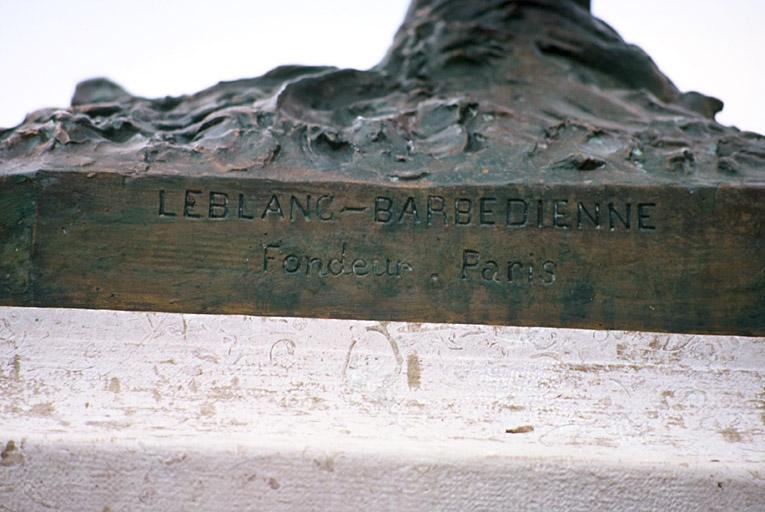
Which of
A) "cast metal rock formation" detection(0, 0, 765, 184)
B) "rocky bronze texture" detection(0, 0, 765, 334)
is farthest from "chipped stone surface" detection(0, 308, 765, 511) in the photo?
"cast metal rock formation" detection(0, 0, 765, 184)

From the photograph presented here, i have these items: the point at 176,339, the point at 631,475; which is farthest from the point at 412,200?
the point at 631,475

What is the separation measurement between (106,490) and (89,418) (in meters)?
0.24

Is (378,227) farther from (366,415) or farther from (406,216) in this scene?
(366,415)

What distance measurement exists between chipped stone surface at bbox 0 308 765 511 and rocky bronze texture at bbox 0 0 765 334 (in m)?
0.07

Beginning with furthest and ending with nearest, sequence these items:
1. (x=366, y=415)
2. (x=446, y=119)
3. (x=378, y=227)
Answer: (x=446, y=119) < (x=378, y=227) < (x=366, y=415)

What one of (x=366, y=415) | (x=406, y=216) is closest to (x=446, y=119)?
(x=406, y=216)

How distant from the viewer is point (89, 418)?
7.57 ft

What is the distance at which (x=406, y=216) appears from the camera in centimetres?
267

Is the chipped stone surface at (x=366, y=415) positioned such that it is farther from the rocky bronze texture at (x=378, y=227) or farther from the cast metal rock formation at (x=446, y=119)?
the cast metal rock formation at (x=446, y=119)

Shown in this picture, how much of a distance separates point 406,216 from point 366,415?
55cm

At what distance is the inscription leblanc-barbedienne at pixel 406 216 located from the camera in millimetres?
2652

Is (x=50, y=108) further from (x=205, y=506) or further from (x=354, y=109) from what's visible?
(x=205, y=506)

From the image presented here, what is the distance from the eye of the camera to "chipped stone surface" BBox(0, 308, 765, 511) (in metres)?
2.13

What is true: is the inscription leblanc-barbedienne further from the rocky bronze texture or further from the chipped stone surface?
the chipped stone surface
